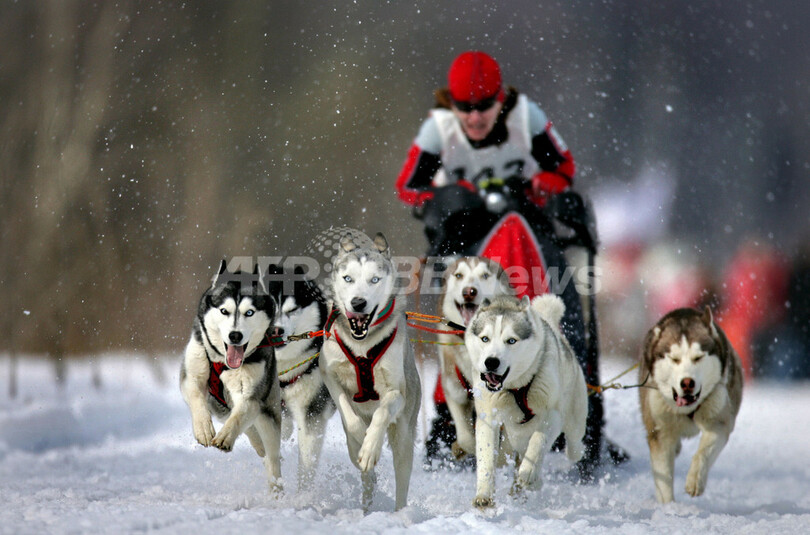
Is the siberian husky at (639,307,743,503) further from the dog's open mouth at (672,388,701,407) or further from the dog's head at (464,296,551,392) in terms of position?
the dog's head at (464,296,551,392)

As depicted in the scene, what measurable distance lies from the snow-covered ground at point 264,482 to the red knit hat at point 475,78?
1659 millimetres

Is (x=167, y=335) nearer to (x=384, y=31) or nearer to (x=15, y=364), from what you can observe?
(x=15, y=364)

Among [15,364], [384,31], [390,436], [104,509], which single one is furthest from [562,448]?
[15,364]

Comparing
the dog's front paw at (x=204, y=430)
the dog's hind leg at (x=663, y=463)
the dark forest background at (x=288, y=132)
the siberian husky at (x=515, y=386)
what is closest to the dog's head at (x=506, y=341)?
the siberian husky at (x=515, y=386)

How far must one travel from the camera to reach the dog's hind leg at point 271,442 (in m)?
2.15

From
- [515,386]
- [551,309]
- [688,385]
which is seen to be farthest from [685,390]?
[515,386]

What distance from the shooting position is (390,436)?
2.16m

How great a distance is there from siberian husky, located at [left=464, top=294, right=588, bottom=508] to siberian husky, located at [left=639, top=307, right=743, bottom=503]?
0.38 m

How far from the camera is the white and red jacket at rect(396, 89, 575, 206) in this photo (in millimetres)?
3508

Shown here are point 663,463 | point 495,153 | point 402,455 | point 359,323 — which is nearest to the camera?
point 359,323

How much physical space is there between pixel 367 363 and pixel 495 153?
5.88 ft

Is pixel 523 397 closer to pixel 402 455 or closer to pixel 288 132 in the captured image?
pixel 402 455

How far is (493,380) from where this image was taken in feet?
6.39

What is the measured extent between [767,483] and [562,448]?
97 centimetres
